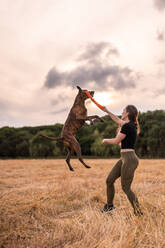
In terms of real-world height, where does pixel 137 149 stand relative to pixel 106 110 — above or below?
below

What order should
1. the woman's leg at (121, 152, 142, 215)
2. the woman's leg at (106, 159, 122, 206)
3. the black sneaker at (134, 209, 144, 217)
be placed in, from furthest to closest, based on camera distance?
the woman's leg at (106, 159, 122, 206) < the black sneaker at (134, 209, 144, 217) < the woman's leg at (121, 152, 142, 215)

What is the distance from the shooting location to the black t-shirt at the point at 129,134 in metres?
4.94

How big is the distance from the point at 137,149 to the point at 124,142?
27232mm

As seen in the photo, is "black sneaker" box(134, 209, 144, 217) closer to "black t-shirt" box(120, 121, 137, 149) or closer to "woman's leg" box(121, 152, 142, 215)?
"woman's leg" box(121, 152, 142, 215)

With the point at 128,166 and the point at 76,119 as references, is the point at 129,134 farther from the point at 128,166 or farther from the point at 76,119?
the point at 76,119

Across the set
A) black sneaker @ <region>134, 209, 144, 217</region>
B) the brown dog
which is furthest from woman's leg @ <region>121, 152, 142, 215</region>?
the brown dog

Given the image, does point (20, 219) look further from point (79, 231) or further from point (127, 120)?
point (127, 120)

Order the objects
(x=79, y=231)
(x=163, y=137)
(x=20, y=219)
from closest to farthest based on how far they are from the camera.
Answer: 1. (x=79, y=231)
2. (x=20, y=219)
3. (x=163, y=137)

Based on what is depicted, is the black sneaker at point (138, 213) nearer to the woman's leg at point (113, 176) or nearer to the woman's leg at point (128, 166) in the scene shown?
the woman's leg at point (128, 166)

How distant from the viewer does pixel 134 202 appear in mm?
5449

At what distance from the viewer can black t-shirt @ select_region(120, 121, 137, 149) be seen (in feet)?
16.2

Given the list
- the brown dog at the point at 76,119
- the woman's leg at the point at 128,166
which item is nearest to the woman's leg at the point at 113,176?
the woman's leg at the point at 128,166

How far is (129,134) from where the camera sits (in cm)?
495

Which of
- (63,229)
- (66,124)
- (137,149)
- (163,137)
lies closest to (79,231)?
(63,229)
